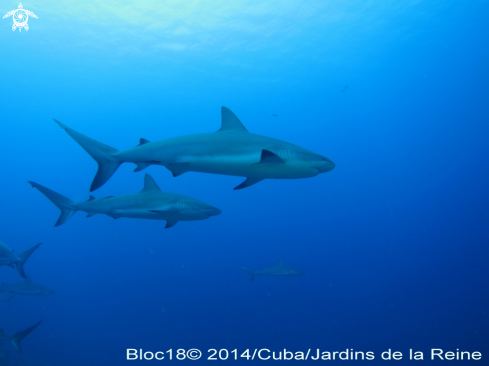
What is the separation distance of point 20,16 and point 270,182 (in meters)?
39.7

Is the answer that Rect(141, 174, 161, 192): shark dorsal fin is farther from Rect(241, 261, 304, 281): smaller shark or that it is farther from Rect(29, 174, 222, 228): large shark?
Rect(241, 261, 304, 281): smaller shark

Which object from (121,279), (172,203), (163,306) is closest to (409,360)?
(172,203)

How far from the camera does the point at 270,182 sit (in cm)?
5378

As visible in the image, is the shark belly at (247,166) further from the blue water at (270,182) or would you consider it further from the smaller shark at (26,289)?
the blue water at (270,182)

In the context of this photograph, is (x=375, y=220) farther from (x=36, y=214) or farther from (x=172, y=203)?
(x=36, y=214)

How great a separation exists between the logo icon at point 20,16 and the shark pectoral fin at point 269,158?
26.1 metres

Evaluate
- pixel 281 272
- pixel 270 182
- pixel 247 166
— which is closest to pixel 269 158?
pixel 247 166

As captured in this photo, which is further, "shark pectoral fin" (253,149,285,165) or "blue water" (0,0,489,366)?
"blue water" (0,0,489,366)

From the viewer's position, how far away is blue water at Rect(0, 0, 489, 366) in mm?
24438

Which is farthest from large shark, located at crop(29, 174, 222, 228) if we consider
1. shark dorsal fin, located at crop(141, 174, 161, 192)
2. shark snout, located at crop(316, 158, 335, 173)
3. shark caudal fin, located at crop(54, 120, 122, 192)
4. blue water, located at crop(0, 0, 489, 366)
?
blue water, located at crop(0, 0, 489, 366)

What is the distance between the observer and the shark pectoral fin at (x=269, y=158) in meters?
3.64

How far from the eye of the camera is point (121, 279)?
43.0 metres

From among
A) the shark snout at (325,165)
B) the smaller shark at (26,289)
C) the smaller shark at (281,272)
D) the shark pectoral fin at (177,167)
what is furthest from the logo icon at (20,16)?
the shark snout at (325,165)

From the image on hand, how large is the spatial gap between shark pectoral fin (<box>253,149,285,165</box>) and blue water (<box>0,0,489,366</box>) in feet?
55.7
